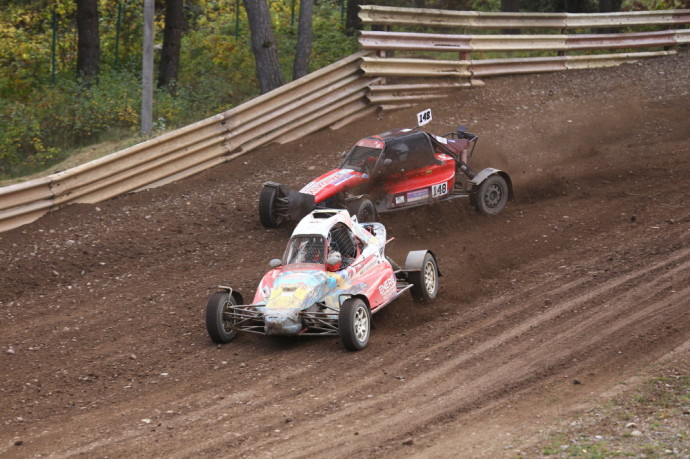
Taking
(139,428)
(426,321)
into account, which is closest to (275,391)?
(139,428)

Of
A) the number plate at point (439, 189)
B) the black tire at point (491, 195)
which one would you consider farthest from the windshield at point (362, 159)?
the black tire at point (491, 195)

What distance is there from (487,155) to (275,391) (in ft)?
31.8

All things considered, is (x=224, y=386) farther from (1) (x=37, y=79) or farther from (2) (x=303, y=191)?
(1) (x=37, y=79)

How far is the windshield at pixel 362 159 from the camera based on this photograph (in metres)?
15.0

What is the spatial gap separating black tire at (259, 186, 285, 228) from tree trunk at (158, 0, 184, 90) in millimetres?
7972

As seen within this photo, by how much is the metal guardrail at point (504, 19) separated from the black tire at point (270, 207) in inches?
221

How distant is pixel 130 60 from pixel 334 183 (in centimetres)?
1149

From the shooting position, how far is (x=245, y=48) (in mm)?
23750

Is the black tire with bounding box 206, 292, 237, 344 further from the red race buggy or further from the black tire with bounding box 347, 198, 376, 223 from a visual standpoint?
the black tire with bounding box 347, 198, 376, 223

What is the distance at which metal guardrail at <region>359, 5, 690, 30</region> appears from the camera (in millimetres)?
19219

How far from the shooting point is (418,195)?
15078mm

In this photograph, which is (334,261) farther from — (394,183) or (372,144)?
(372,144)

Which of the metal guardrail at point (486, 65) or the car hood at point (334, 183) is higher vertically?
the metal guardrail at point (486, 65)

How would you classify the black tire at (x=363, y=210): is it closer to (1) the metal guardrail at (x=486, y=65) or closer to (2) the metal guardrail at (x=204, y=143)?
(2) the metal guardrail at (x=204, y=143)
